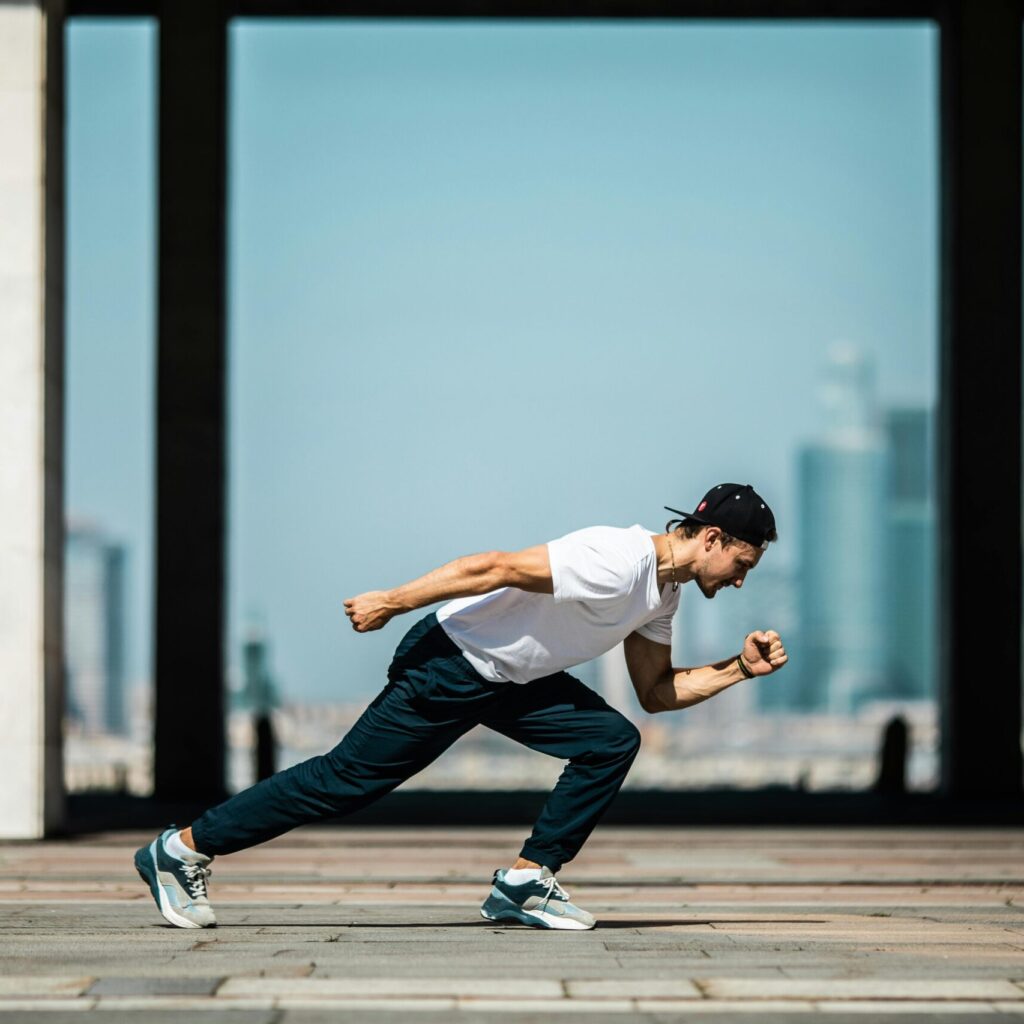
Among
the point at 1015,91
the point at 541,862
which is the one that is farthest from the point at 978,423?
the point at 541,862

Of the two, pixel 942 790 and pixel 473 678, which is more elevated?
pixel 473 678

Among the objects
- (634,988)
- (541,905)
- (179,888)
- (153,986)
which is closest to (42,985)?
(153,986)

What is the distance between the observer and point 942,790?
49.2 feet

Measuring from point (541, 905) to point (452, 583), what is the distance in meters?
1.16

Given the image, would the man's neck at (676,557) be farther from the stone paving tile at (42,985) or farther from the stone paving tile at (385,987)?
the stone paving tile at (42,985)

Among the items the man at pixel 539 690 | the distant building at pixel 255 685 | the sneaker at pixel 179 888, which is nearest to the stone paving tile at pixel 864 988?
the man at pixel 539 690

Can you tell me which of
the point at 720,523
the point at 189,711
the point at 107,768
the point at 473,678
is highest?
the point at 720,523

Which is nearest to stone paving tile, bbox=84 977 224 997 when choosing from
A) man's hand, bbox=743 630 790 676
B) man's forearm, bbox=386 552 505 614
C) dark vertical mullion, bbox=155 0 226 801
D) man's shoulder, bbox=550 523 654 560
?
man's forearm, bbox=386 552 505 614

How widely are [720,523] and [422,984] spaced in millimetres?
1564

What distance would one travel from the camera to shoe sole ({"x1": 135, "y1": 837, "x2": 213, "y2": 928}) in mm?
5445

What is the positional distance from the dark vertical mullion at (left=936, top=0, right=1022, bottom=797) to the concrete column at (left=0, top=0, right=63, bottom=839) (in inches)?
301

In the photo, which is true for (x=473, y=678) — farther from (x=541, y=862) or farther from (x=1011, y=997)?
(x=1011, y=997)

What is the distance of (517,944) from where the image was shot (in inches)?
203

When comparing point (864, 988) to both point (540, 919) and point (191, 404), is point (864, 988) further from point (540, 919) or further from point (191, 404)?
point (191, 404)
